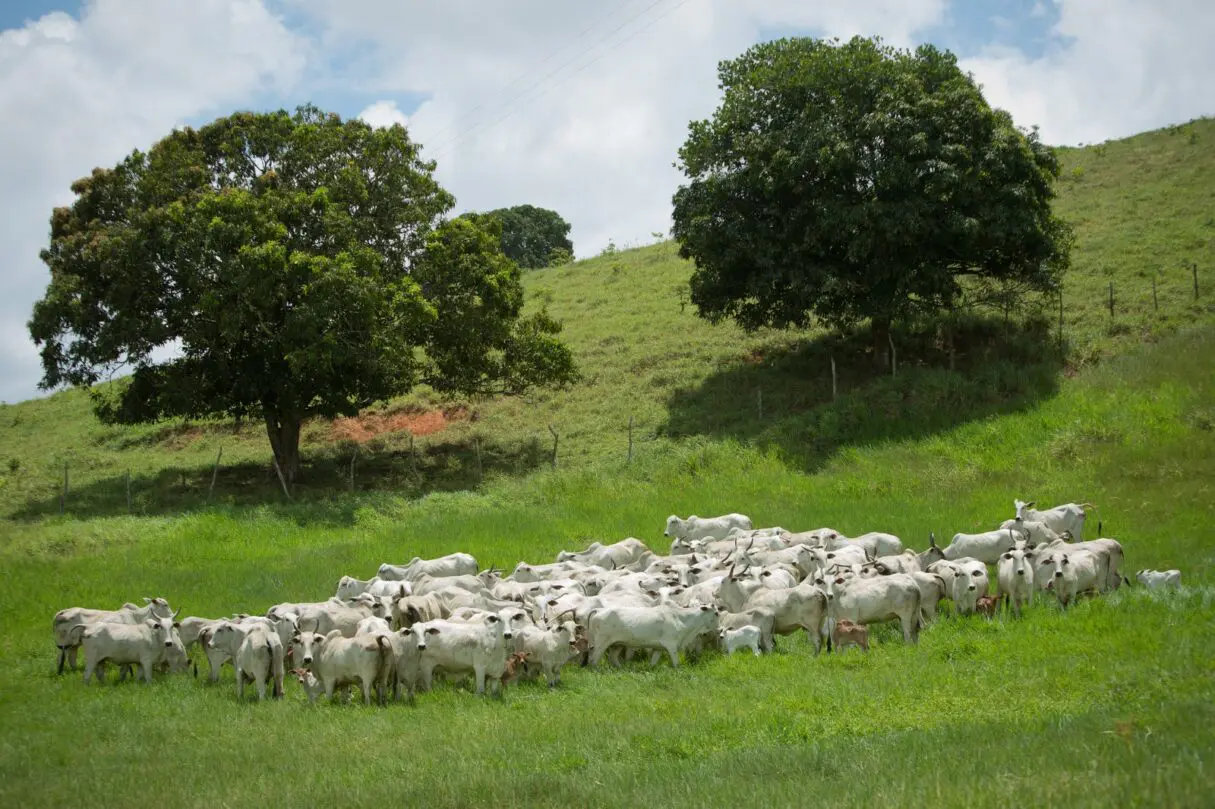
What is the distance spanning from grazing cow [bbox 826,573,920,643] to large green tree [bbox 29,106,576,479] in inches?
729

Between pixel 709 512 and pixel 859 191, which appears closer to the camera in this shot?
pixel 709 512

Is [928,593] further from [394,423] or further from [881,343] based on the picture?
[394,423]

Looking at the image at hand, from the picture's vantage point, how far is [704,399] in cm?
3759

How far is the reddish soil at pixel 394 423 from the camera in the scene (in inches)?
1636

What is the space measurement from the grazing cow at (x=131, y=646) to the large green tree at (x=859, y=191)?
2130 cm

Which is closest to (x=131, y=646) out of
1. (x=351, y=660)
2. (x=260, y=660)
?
(x=260, y=660)

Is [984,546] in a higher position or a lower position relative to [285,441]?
lower

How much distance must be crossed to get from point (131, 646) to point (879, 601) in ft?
34.2

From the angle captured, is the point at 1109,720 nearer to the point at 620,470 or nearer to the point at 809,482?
the point at 809,482

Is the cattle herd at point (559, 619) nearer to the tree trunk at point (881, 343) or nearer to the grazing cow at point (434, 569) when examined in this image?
the grazing cow at point (434, 569)

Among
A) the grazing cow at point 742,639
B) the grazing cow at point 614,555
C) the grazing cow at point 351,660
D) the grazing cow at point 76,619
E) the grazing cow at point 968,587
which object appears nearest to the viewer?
the grazing cow at point 351,660

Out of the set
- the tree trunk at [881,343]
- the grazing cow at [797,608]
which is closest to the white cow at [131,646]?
the grazing cow at [797,608]

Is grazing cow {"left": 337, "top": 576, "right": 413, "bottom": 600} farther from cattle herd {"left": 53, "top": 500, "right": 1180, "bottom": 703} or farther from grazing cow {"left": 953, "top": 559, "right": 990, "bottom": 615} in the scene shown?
grazing cow {"left": 953, "top": 559, "right": 990, "bottom": 615}

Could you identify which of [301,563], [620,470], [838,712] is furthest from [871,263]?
[838,712]
